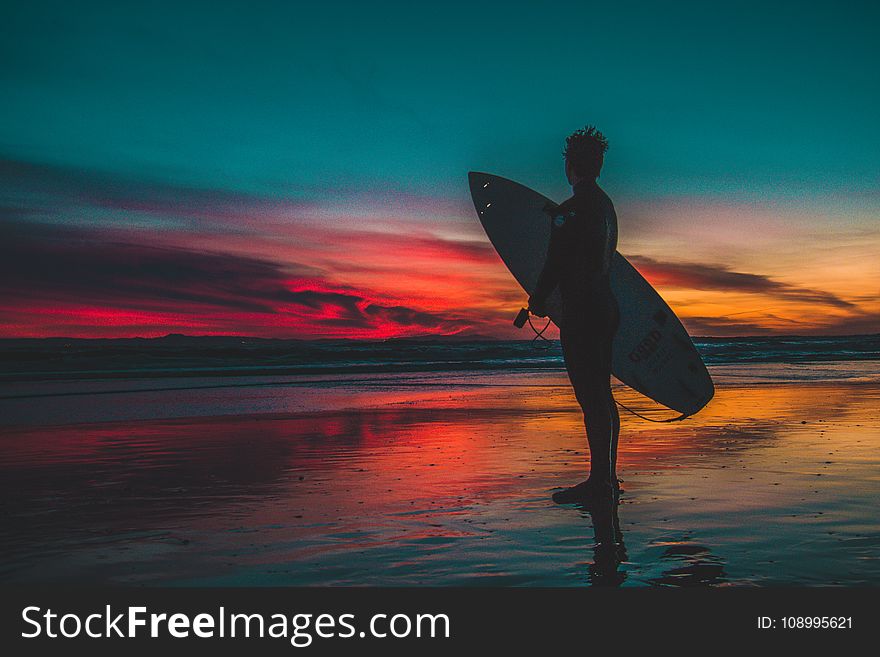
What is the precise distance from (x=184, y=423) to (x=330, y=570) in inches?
276

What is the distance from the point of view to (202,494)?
207 inches

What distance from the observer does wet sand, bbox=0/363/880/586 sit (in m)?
3.37

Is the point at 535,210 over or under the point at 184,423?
over

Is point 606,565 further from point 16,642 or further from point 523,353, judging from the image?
point 523,353

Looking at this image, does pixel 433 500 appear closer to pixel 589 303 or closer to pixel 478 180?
pixel 589 303

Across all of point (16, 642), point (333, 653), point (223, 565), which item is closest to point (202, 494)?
point (223, 565)

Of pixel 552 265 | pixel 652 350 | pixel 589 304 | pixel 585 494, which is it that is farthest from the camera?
pixel 652 350

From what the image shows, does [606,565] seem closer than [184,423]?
Yes

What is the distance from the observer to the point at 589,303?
4801mm

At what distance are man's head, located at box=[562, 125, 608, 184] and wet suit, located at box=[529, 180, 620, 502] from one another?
194 mm

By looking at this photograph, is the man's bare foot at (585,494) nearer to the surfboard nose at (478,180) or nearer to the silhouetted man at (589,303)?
the silhouetted man at (589,303)

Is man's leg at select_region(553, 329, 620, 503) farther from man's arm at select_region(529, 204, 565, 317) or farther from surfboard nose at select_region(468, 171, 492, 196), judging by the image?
surfboard nose at select_region(468, 171, 492, 196)

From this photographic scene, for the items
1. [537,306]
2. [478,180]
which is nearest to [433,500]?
[537,306]

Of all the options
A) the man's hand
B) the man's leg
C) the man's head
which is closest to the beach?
the man's leg
